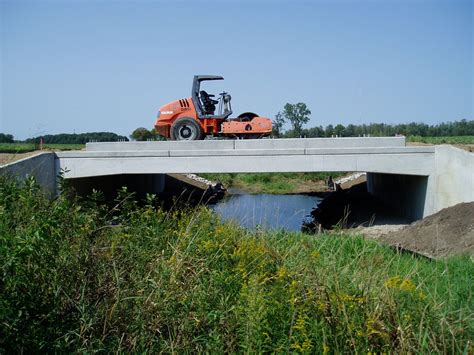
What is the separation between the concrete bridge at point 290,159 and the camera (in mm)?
17375

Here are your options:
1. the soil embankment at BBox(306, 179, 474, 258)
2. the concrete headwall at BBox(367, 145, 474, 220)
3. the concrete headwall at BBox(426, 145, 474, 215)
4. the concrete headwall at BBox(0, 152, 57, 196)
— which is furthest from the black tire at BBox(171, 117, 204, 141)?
the concrete headwall at BBox(426, 145, 474, 215)

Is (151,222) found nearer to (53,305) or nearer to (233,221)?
(233,221)

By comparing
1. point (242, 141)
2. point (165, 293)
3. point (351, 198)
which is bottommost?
point (351, 198)

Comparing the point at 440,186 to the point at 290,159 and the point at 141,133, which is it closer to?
the point at 290,159

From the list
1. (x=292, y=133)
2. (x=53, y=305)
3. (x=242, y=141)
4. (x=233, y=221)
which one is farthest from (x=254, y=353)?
(x=292, y=133)

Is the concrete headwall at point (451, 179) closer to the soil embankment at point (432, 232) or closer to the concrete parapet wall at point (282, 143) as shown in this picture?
the soil embankment at point (432, 232)

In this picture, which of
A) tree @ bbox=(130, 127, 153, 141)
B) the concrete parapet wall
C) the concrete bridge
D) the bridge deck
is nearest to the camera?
the concrete bridge

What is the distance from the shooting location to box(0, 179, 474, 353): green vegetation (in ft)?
15.9

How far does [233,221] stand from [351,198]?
19.1 metres

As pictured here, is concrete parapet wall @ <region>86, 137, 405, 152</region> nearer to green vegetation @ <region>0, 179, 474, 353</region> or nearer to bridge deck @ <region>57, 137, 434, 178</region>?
bridge deck @ <region>57, 137, 434, 178</region>

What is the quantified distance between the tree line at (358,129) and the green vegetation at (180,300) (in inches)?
728

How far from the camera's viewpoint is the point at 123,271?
6.14 metres

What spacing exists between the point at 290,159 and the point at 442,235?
640 cm

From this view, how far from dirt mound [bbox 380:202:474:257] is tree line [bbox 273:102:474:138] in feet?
35.5
